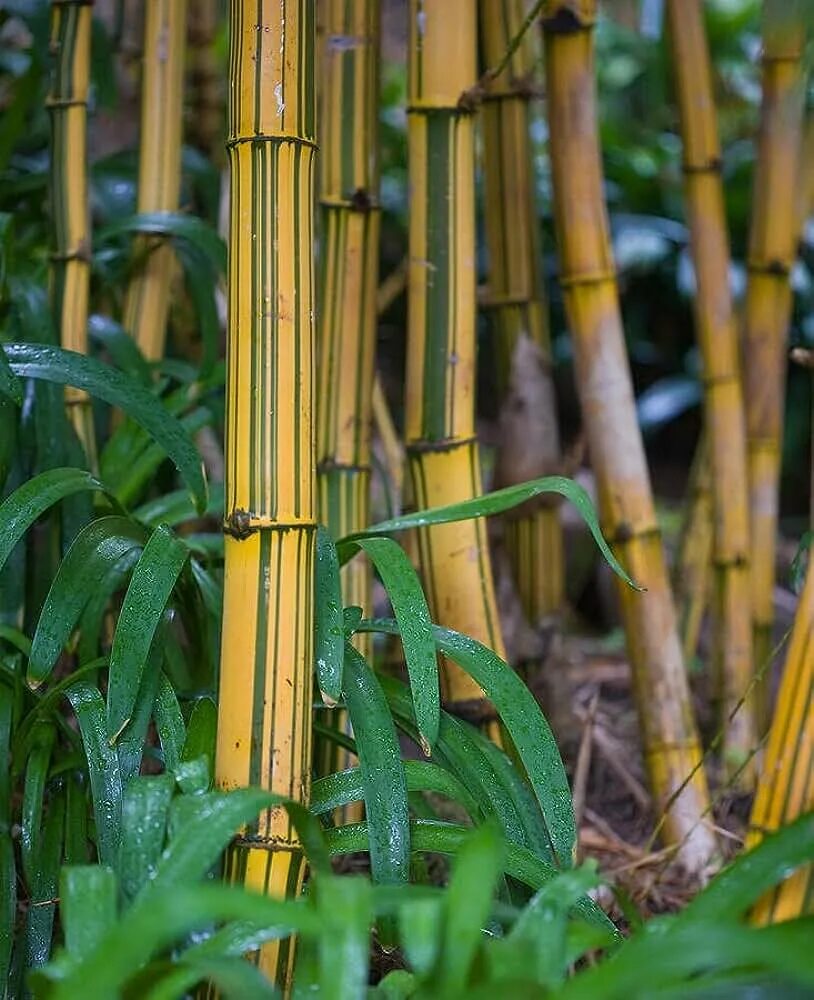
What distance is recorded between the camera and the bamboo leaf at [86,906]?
0.48 m

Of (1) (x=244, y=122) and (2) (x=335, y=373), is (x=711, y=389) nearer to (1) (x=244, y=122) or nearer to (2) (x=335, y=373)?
(2) (x=335, y=373)

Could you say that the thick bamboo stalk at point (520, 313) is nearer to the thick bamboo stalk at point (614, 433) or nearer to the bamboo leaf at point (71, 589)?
the thick bamboo stalk at point (614, 433)

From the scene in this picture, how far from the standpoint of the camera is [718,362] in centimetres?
111

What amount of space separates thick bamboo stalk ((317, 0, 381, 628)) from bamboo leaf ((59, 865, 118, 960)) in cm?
39

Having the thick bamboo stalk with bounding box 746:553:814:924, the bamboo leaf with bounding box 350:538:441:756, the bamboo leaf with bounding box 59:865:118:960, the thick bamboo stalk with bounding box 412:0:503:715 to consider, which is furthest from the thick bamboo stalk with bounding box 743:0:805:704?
the bamboo leaf with bounding box 59:865:118:960

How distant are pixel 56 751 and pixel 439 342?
14.5 inches

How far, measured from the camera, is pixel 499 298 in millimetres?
1110

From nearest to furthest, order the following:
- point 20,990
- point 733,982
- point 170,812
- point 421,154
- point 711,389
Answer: point 733,982 < point 170,812 < point 20,990 < point 421,154 < point 711,389

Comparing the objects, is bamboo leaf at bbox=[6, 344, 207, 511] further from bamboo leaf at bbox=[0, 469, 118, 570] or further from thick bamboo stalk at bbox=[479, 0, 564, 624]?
thick bamboo stalk at bbox=[479, 0, 564, 624]

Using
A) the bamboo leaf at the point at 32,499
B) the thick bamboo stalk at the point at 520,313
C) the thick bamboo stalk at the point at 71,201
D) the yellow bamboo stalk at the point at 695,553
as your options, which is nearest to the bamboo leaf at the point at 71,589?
the bamboo leaf at the point at 32,499

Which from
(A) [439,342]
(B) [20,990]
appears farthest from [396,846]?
(A) [439,342]

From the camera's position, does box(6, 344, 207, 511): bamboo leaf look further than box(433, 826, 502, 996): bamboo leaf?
Yes

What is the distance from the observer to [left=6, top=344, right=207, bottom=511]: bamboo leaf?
0.75m

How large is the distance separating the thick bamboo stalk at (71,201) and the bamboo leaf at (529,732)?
0.39 m
